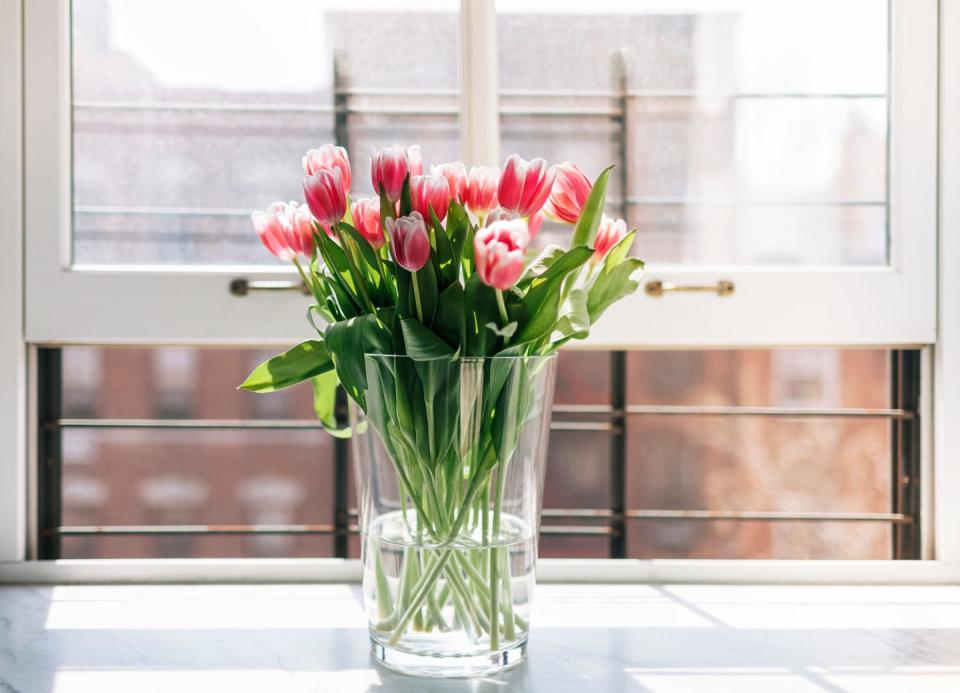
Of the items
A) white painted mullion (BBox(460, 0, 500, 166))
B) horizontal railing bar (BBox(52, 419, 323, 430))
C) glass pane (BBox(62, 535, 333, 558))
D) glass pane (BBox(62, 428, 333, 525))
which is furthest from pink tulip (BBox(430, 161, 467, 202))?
glass pane (BBox(62, 428, 333, 525))

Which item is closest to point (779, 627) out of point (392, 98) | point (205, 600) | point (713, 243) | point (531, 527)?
point (531, 527)

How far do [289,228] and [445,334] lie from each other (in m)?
0.20

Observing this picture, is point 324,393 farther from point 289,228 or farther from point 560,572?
point 560,572

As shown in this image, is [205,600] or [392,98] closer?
[205,600]

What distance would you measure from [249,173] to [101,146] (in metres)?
0.21

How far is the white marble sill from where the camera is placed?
2.59 feet

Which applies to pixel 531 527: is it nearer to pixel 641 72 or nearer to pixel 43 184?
pixel 641 72

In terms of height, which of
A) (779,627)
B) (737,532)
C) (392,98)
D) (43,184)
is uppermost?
(392,98)

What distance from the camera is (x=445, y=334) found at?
758 mm

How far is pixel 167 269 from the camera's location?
114 cm

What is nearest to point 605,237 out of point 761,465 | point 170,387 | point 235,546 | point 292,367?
point 292,367

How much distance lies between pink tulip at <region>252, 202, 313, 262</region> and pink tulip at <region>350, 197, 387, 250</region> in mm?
61

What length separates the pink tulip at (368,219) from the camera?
763 millimetres

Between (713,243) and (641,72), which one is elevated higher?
(641,72)
